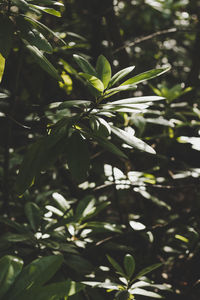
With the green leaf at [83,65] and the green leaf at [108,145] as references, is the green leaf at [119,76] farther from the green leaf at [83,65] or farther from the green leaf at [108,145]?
the green leaf at [108,145]

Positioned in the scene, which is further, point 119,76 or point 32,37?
point 119,76

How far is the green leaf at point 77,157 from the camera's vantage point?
0.81 metres

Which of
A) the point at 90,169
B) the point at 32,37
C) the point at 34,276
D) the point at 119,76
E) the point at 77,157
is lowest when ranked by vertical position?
the point at 90,169

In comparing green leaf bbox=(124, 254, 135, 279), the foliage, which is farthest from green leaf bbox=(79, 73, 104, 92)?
green leaf bbox=(124, 254, 135, 279)

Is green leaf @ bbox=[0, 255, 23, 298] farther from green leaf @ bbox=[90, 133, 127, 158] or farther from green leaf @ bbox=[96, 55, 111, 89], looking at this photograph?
green leaf @ bbox=[96, 55, 111, 89]

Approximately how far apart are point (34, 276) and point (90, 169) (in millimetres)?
818

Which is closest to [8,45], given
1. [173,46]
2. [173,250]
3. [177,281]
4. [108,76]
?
[108,76]

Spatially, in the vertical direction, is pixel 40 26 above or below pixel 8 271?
above

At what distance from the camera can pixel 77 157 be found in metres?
0.83

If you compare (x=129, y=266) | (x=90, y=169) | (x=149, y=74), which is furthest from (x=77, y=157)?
(x=90, y=169)

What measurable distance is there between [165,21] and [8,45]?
245 centimetres

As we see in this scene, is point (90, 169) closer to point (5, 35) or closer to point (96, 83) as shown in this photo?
point (96, 83)

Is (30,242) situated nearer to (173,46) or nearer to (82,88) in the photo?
(82,88)

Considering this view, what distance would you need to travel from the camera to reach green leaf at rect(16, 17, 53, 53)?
821 mm
